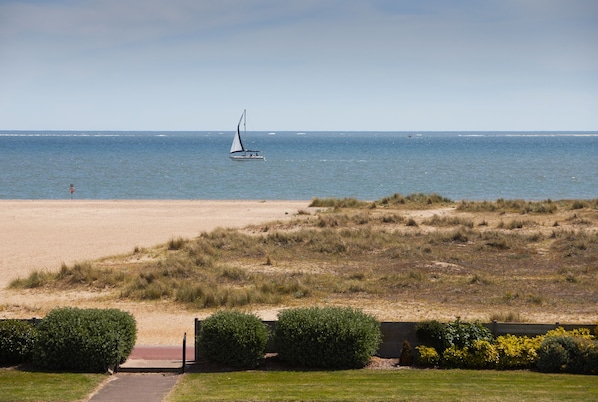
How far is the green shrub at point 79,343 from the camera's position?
15266 millimetres

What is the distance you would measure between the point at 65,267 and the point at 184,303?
6.19 m

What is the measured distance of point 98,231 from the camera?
4178 cm

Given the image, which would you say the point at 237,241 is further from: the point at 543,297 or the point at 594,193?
the point at 594,193

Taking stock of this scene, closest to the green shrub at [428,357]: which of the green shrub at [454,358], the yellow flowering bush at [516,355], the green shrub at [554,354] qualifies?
the green shrub at [454,358]

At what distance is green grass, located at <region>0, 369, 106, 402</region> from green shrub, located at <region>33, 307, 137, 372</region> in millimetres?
357

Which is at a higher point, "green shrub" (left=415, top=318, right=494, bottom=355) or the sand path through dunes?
"green shrub" (left=415, top=318, right=494, bottom=355)

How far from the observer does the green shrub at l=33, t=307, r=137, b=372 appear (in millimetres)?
15266

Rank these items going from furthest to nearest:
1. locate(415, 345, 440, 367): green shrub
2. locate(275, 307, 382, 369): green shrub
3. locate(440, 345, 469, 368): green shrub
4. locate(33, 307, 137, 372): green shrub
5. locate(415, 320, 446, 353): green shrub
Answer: locate(415, 320, 446, 353): green shrub → locate(415, 345, 440, 367): green shrub → locate(440, 345, 469, 368): green shrub → locate(275, 307, 382, 369): green shrub → locate(33, 307, 137, 372): green shrub

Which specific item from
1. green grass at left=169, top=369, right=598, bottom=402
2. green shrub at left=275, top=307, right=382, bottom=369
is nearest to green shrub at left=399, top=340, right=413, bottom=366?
green shrub at left=275, top=307, right=382, bottom=369

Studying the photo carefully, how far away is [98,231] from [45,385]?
28367mm

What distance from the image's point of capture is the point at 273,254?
106 feet

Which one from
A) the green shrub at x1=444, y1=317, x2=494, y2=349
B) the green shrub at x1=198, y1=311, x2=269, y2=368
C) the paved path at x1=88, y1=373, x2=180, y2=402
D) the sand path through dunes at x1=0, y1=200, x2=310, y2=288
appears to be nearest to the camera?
the paved path at x1=88, y1=373, x2=180, y2=402

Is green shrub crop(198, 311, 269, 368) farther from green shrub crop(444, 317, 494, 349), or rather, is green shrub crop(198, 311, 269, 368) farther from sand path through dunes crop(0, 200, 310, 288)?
sand path through dunes crop(0, 200, 310, 288)

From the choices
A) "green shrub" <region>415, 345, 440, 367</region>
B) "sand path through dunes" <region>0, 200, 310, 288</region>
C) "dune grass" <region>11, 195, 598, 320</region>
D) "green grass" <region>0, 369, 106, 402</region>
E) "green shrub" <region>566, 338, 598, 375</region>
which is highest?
"green shrub" <region>566, 338, 598, 375</region>
